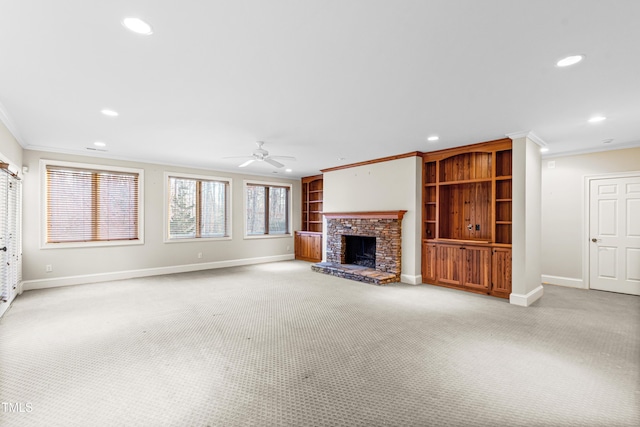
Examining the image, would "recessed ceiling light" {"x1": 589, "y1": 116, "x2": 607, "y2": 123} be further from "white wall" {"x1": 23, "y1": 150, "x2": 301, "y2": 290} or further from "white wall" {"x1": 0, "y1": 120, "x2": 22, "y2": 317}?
"white wall" {"x1": 0, "y1": 120, "x2": 22, "y2": 317}

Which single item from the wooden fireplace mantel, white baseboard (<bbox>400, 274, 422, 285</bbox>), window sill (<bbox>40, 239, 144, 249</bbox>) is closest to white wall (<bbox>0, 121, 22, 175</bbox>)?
window sill (<bbox>40, 239, 144, 249</bbox>)

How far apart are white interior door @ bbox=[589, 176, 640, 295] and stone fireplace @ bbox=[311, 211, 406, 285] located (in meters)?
3.39

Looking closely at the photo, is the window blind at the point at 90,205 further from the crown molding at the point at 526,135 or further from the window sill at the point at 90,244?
the crown molding at the point at 526,135

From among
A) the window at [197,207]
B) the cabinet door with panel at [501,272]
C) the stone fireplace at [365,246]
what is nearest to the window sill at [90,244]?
the window at [197,207]

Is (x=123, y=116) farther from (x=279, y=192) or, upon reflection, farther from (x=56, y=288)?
(x=279, y=192)

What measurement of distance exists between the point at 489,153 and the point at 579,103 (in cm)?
194

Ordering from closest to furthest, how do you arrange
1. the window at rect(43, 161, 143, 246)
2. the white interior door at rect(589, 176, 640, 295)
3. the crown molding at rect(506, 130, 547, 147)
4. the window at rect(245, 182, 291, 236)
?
the crown molding at rect(506, 130, 547, 147) < the white interior door at rect(589, 176, 640, 295) < the window at rect(43, 161, 143, 246) < the window at rect(245, 182, 291, 236)

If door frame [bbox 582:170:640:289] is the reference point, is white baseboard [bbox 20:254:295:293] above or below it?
below

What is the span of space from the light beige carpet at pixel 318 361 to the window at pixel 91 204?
1429mm

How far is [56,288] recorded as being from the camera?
5.47 meters

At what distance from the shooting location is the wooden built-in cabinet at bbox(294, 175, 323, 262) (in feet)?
28.7

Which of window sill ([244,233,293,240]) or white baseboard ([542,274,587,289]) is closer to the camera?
white baseboard ([542,274,587,289])

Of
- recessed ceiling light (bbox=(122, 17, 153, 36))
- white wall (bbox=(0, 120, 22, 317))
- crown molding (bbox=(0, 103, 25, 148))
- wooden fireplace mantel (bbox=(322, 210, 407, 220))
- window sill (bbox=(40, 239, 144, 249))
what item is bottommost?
window sill (bbox=(40, 239, 144, 249))

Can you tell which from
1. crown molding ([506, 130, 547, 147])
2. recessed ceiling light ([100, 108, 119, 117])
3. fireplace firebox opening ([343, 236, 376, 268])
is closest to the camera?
recessed ceiling light ([100, 108, 119, 117])
